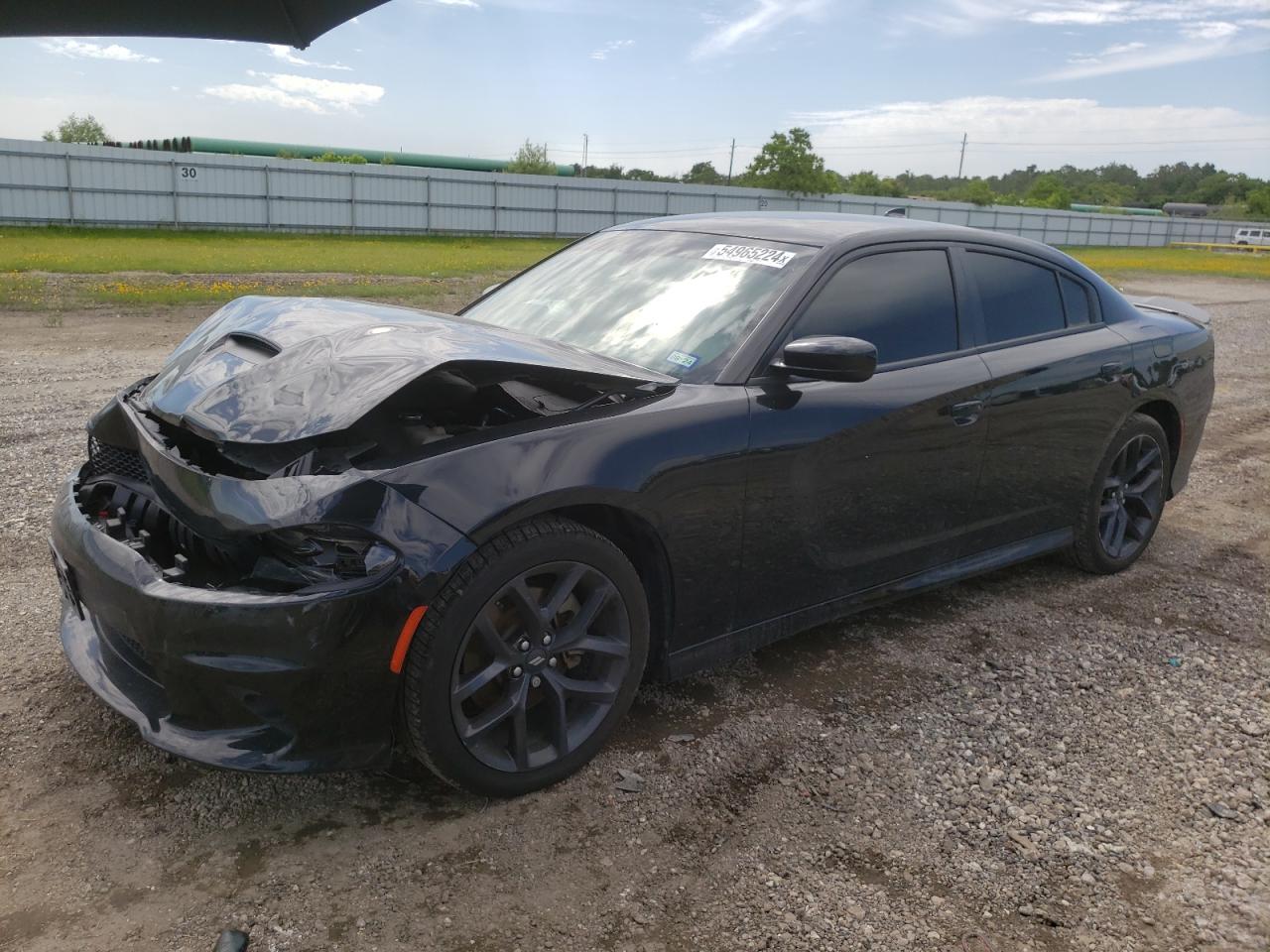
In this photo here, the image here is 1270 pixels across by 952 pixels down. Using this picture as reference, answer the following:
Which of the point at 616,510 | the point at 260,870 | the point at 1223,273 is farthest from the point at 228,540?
the point at 1223,273

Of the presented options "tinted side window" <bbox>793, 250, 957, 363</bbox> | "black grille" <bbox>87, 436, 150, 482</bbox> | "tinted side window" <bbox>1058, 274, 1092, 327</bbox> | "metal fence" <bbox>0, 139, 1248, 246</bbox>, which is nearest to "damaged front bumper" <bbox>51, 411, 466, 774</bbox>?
"black grille" <bbox>87, 436, 150, 482</bbox>

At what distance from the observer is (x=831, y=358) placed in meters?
3.03

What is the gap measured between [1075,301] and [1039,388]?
A: 679 millimetres

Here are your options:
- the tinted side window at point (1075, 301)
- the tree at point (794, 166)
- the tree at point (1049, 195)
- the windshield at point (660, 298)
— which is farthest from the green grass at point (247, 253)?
the tree at point (1049, 195)

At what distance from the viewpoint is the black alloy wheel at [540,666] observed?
102 inches

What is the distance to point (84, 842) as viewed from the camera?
2473 mm

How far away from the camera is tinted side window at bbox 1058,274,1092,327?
14.5 ft

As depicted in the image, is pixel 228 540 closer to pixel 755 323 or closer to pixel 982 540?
pixel 755 323

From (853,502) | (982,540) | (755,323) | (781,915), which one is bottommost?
(781,915)

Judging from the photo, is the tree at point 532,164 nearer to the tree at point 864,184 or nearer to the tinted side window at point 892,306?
the tree at point 864,184

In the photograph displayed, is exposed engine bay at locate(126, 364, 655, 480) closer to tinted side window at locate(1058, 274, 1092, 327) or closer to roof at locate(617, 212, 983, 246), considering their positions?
roof at locate(617, 212, 983, 246)

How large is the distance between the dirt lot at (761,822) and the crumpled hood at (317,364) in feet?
3.31

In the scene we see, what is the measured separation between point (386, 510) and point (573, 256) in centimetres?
212

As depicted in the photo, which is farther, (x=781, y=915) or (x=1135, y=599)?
(x=1135, y=599)
